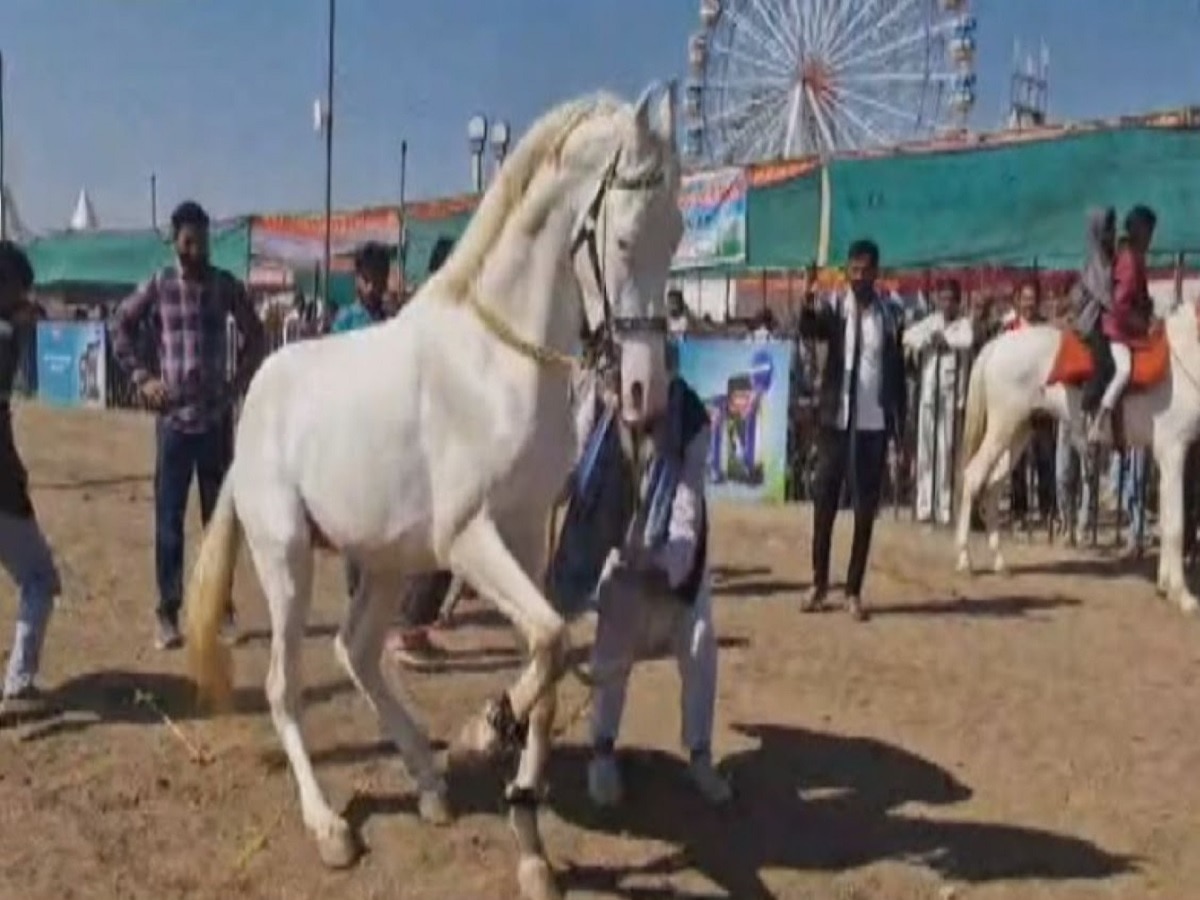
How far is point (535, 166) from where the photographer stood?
4.80 meters

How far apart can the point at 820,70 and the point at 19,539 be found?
37322 mm

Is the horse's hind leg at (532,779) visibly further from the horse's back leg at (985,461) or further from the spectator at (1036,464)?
the spectator at (1036,464)

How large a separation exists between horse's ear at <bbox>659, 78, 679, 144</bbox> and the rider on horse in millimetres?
6619

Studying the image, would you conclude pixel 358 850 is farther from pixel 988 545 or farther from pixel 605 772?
pixel 988 545

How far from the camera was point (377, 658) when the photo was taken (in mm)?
5723

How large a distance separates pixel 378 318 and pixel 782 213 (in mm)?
8265

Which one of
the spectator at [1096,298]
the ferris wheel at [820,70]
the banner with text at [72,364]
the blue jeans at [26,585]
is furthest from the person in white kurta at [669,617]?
the ferris wheel at [820,70]

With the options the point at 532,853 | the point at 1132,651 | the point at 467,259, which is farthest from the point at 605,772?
the point at 1132,651

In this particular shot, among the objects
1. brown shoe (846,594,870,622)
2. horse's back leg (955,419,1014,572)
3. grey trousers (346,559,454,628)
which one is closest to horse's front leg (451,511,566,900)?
grey trousers (346,559,454,628)

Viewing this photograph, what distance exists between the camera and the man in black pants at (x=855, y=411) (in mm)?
9305

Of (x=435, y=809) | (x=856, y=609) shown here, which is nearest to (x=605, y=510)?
(x=435, y=809)

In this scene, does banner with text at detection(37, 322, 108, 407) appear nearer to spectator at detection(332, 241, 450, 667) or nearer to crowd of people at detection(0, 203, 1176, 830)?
crowd of people at detection(0, 203, 1176, 830)

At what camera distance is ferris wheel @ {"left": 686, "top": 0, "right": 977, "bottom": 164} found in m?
40.4

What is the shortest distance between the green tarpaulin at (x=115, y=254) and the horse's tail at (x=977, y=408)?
1547 centimetres
